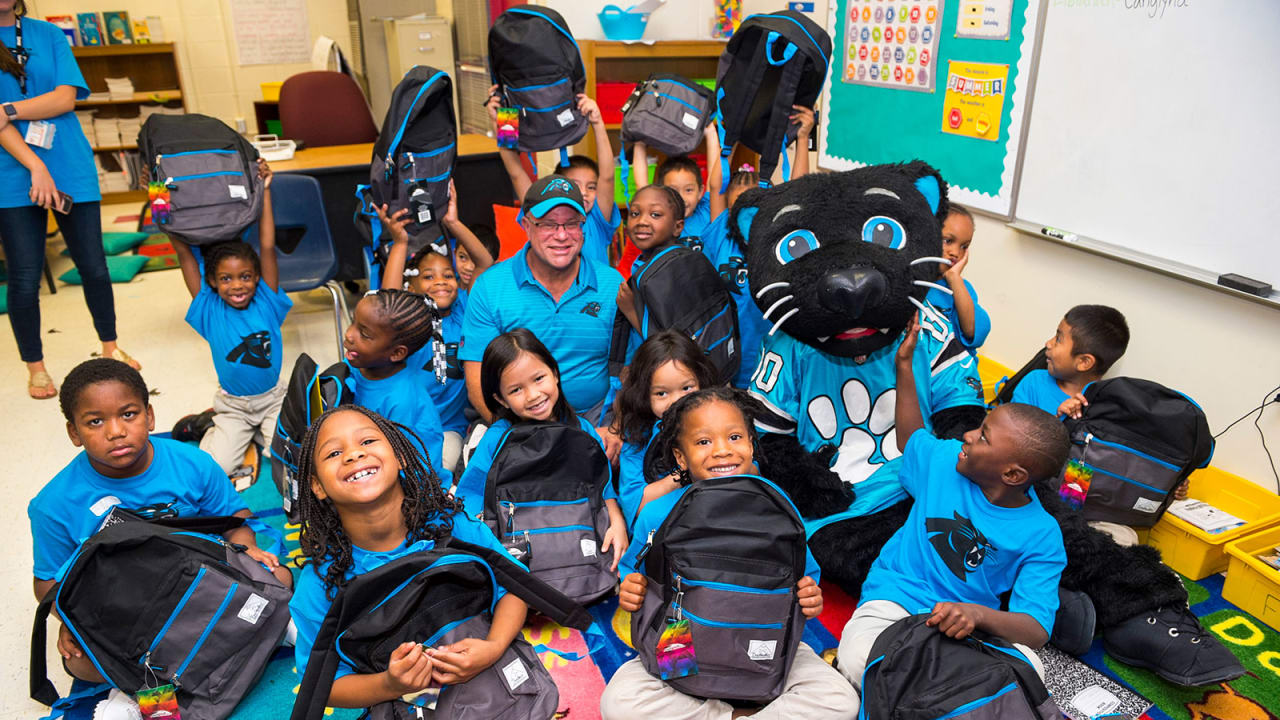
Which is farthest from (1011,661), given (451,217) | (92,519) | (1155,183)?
(451,217)

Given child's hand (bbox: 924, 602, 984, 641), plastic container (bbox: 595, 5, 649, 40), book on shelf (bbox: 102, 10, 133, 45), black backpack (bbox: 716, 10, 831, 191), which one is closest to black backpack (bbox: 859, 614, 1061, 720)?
child's hand (bbox: 924, 602, 984, 641)

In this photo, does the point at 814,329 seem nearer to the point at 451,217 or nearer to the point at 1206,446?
the point at 1206,446

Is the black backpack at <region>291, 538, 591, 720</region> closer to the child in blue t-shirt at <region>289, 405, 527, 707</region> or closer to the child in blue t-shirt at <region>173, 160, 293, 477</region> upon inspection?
the child in blue t-shirt at <region>289, 405, 527, 707</region>

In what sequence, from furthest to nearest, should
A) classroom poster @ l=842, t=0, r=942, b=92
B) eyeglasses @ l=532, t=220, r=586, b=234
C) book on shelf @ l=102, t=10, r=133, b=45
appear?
book on shelf @ l=102, t=10, r=133, b=45 < classroom poster @ l=842, t=0, r=942, b=92 < eyeglasses @ l=532, t=220, r=586, b=234

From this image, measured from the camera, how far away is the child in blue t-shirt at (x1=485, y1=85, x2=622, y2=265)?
2879 mm

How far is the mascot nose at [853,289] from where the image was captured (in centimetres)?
171

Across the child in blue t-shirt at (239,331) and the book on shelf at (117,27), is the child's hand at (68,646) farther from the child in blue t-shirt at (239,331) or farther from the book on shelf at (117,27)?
the book on shelf at (117,27)

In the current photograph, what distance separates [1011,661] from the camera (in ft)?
5.07

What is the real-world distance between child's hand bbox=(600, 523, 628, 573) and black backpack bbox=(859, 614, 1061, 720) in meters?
0.67

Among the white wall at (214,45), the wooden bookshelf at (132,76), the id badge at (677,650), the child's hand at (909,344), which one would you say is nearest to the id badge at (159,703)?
the id badge at (677,650)

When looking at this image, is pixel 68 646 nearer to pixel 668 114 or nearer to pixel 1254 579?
pixel 668 114

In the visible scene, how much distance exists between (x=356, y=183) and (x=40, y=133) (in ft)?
4.12

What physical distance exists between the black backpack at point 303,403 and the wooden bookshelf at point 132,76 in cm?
536

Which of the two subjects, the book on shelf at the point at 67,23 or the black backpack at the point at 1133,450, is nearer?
the black backpack at the point at 1133,450
